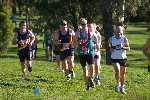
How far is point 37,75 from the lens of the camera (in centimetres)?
1905

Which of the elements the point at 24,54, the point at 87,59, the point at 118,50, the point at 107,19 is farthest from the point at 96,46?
the point at 107,19

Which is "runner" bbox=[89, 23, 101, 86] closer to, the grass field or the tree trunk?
the grass field

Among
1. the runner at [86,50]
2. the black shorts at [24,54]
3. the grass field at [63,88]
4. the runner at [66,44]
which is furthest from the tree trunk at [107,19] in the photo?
the runner at [86,50]

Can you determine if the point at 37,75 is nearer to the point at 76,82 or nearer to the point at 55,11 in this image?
the point at 76,82

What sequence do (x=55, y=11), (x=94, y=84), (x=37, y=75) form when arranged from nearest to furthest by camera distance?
(x=94, y=84), (x=37, y=75), (x=55, y=11)

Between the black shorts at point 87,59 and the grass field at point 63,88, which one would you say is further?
the black shorts at point 87,59

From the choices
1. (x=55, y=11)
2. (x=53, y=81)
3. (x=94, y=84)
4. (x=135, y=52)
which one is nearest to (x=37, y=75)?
(x=53, y=81)

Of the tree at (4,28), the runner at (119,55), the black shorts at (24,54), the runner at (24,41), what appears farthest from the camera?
the tree at (4,28)

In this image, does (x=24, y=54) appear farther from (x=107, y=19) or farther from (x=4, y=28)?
(x=4, y=28)

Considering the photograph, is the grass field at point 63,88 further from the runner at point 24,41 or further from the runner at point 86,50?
the runner at point 24,41

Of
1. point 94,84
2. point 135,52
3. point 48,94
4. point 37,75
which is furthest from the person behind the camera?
point 135,52

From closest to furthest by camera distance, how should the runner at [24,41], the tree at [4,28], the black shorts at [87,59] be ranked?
1. the black shorts at [87,59]
2. the runner at [24,41]
3. the tree at [4,28]

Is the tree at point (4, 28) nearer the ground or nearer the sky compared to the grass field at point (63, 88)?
nearer the sky

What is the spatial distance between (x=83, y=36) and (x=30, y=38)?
9.43 feet
